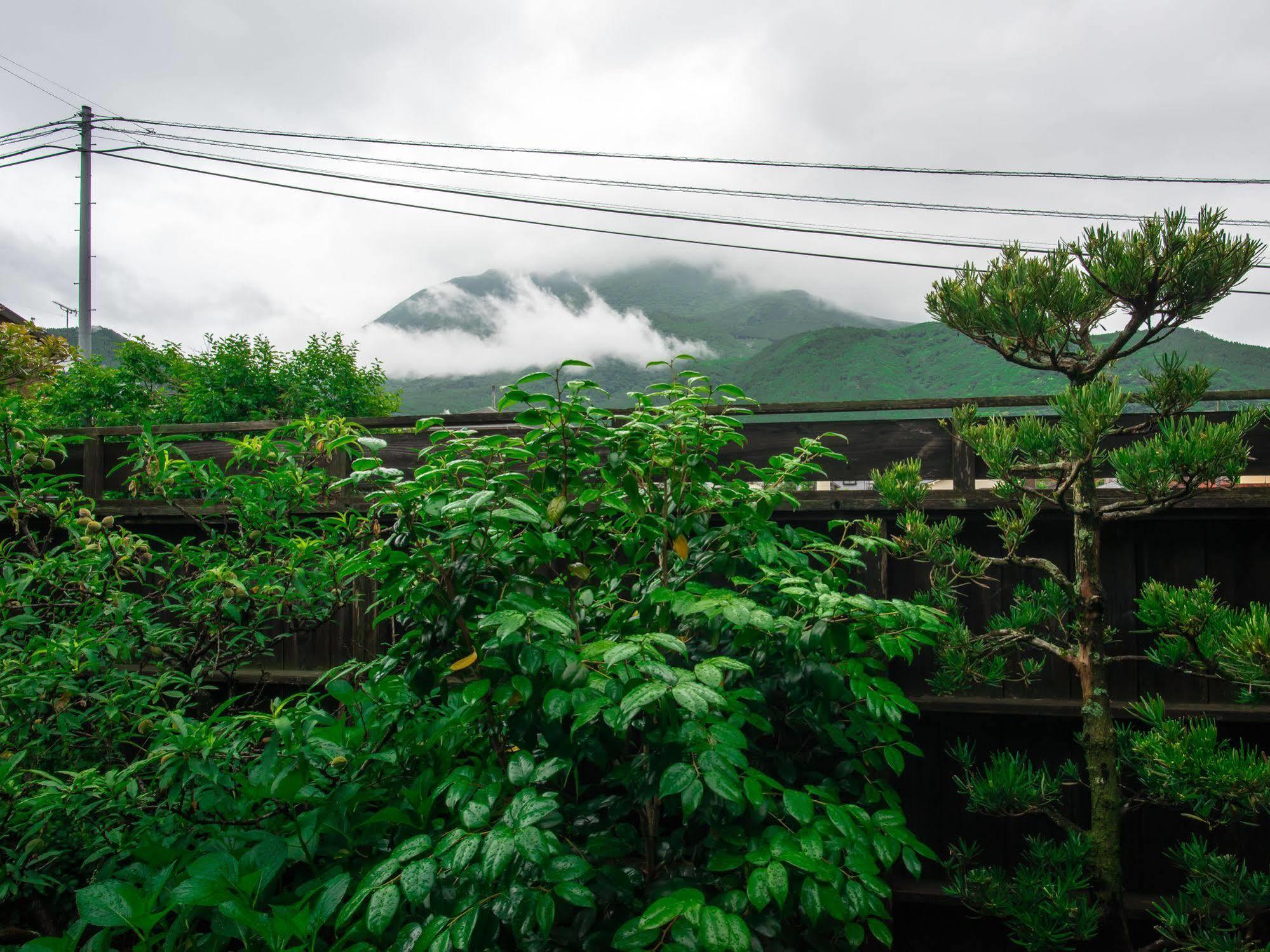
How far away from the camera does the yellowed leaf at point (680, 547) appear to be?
1920 mm

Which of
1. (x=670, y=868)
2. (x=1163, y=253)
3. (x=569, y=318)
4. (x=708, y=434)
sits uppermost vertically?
(x=569, y=318)

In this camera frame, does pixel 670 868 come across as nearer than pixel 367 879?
No

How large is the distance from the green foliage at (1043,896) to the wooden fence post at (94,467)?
14.2ft

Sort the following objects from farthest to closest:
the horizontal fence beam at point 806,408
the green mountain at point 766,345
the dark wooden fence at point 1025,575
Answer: the green mountain at point 766,345 < the dark wooden fence at point 1025,575 < the horizontal fence beam at point 806,408

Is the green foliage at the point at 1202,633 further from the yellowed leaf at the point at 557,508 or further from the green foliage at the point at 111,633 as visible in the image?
the green foliage at the point at 111,633

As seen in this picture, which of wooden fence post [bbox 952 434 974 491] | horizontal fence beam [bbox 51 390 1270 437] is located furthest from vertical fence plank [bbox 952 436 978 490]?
horizontal fence beam [bbox 51 390 1270 437]

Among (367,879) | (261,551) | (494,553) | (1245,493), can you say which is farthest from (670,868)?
(1245,493)

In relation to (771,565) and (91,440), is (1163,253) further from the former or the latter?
(91,440)

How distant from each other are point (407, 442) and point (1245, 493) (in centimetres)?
336

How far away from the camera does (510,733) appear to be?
1.78 meters

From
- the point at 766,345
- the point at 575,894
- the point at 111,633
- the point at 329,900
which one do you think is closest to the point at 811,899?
the point at 575,894

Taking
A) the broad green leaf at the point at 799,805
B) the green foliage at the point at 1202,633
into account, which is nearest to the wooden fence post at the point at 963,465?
the green foliage at the point at 1202,633

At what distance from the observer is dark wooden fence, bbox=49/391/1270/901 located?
112 inches

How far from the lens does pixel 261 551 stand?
2621mm
